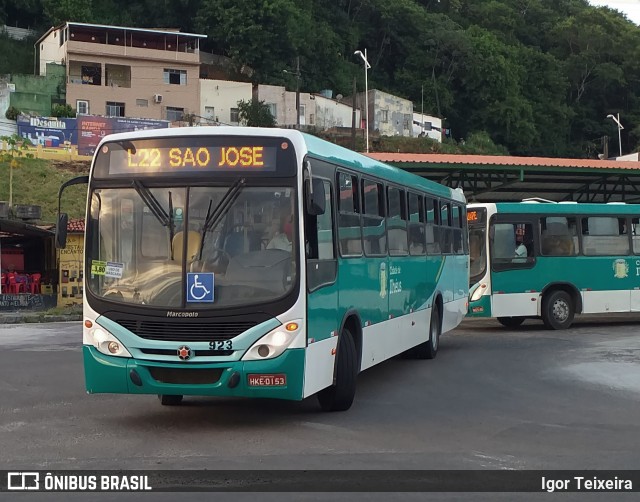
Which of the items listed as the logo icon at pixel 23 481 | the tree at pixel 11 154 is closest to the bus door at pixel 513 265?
the logo icon at pixel 23 481

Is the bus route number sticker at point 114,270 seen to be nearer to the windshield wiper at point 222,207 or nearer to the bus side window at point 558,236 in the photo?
the windshield wiper at point 222,207

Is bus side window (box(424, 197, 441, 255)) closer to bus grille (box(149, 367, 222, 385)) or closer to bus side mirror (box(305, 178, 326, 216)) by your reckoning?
bus side mirror (box(305, 178, 326, 216))

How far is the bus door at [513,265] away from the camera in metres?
20.1

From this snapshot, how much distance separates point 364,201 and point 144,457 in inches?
183

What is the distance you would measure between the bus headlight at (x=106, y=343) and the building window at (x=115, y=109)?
60.0 meters

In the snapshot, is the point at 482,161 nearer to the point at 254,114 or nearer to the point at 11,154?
the point at 11,154

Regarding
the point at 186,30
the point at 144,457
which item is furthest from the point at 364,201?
the point at 186,30

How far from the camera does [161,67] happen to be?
227ft

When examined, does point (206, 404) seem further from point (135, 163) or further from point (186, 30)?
point (186, 30)

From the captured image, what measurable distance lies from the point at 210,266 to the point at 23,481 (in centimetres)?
266

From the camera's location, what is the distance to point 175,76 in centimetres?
6969

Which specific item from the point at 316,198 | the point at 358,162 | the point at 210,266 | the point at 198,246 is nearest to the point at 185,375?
the point at 210,266

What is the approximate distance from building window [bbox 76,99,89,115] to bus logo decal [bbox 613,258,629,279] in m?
51.4

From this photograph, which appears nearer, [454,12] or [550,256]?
[550,256]
